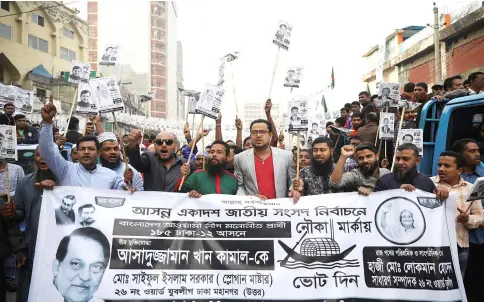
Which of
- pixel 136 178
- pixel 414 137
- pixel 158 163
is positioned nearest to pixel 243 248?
pixel 136 178

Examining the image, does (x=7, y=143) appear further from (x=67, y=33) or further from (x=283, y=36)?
(x=67, y=33)

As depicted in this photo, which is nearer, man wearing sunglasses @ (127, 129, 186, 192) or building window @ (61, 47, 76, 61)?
man wearing sunglasses @ (127, 129, 186, 192)

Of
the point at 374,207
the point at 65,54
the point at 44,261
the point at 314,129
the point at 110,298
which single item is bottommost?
the point at 110,298

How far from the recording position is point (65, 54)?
41156 mm

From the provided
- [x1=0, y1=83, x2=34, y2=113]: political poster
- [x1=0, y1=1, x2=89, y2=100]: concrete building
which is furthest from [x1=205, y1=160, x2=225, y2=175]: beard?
[x1=0, y1=1, x2=89, y2=100]: concrete building

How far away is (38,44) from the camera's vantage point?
3678 centimetres

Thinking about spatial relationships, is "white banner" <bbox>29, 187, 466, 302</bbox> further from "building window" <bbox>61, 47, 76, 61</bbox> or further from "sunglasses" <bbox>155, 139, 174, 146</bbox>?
"building window" <bbox>61, 47, 76, 61</bbox>

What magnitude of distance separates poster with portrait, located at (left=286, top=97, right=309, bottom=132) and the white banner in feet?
3.74

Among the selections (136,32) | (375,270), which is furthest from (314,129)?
(136,32)

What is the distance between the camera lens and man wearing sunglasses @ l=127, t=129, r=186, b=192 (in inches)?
207

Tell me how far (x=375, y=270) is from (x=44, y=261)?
284 centimetres

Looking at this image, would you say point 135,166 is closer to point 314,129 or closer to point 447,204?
point 447,204

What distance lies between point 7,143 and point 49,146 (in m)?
1.10

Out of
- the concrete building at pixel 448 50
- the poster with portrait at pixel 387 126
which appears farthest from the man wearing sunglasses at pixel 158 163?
the concrete building at pixel 448 50
